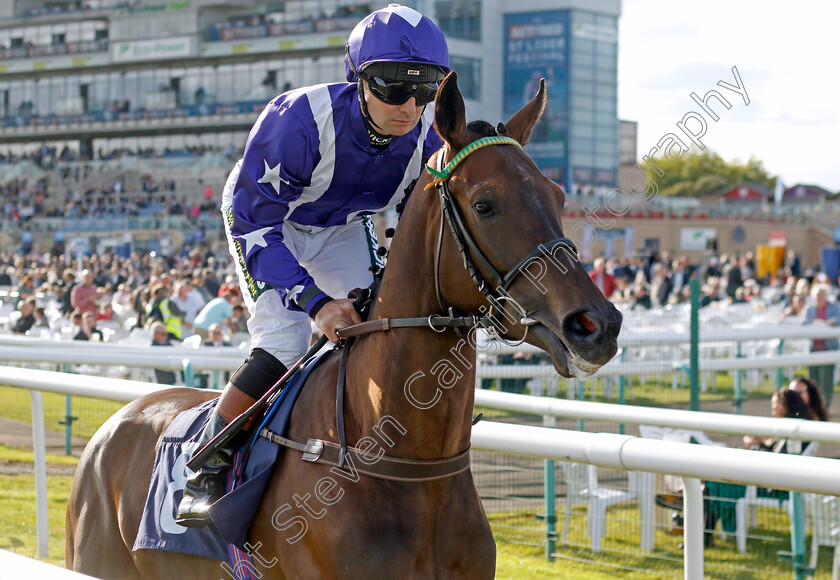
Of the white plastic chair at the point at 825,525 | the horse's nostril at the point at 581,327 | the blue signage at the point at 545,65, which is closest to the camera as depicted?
the horse's nostril at the point at 581,327

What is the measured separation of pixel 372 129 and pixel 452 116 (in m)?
0.48

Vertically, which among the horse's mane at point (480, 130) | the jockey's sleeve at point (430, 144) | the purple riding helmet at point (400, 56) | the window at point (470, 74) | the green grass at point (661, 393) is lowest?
the green grass at point (661, 393)

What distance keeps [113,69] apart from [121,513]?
2095 inches

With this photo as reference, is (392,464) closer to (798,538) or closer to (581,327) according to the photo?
(581,327)

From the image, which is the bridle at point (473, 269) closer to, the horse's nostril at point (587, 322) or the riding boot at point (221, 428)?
the horse's nostril at point (587, 322)

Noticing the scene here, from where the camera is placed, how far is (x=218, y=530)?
91.4 inches

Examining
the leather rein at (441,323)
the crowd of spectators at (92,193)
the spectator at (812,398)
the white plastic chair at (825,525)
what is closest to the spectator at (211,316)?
the spectator at (812,398)

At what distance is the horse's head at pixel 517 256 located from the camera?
1794 mm

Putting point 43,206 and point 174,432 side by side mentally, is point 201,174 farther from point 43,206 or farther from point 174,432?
point 174,432

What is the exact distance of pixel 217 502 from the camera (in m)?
2.29

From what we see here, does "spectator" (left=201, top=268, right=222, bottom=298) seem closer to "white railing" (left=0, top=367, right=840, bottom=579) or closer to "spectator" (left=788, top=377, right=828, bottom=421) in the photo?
"spectator" (left=788, top=377, right=828, bottom=421)

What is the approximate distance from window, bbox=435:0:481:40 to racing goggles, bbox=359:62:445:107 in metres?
45.2

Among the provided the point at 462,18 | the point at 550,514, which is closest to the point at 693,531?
the point at 550,514

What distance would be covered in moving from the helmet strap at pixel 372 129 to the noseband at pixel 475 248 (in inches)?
15.5
